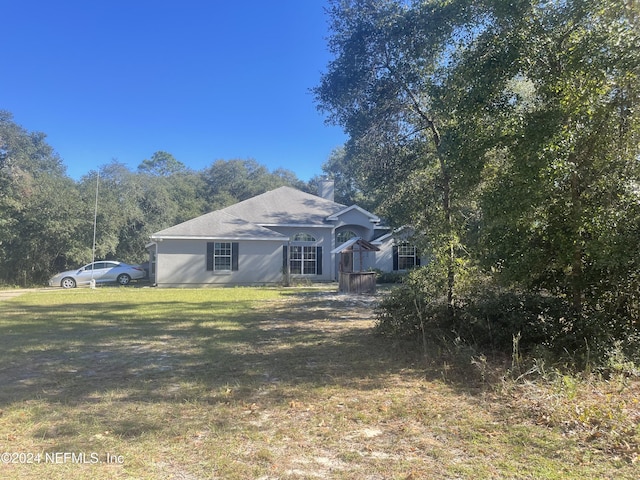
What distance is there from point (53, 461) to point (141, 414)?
1.04 meters

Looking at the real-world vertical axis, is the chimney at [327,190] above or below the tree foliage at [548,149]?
above

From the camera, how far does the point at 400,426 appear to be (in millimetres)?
4180

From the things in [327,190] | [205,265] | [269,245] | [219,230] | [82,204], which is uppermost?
[327,190]

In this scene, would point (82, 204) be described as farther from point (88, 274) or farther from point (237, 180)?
point (237, 180)

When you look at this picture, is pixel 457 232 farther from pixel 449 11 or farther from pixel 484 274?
pixel 449 11

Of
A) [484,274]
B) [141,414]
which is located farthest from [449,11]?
[141,414]

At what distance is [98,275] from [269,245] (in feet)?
29.3

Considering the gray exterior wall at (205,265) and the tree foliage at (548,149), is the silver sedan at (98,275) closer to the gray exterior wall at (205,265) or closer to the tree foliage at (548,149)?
the gray exterior wall at (205,265)

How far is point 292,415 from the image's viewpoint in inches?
177

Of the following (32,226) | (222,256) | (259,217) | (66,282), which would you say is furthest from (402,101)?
(32,226)

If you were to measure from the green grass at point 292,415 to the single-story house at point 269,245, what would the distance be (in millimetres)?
12097

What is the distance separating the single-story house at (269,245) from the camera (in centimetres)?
2130

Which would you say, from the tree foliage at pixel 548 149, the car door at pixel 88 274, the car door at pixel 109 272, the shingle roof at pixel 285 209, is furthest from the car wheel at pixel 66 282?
the tree foliage at pixel 548 149

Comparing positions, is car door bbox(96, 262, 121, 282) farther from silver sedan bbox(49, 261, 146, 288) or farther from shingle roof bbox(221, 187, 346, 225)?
shingle roof bbox(221, 187, 346, 225)
